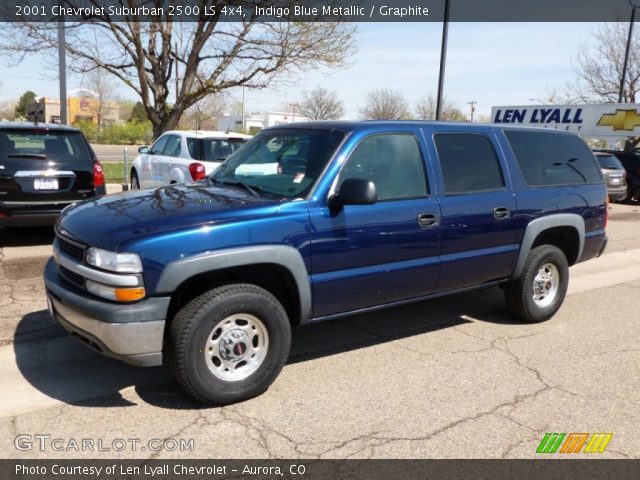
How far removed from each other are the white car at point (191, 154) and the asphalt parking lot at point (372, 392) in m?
4.21

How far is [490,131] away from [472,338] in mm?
1854

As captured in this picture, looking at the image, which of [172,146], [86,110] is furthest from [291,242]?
[86,110]

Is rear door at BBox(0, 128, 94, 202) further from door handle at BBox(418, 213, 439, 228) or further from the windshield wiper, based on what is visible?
door handle at BBox(418, 213, 439, 228)

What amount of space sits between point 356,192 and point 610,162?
1629 centimetres

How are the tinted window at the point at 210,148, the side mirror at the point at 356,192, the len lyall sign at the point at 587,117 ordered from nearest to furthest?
the side mirror at the point at 356,192 → the tinted window at the point at 210,148 → the len lyall sign at the point at 587,117

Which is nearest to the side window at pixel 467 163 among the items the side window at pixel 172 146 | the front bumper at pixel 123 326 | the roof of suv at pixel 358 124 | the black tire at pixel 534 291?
the roof of suv at pixel 358 124

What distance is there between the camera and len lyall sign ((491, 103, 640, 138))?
24734 mm

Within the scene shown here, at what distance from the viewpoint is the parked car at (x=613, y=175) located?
17.2 metres

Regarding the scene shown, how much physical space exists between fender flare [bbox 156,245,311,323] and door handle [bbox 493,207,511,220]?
1.94 metres

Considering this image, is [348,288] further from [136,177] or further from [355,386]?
[136,177]

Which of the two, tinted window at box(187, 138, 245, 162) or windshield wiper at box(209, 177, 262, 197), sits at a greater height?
tinted window at box(187, 138, 245, 162)

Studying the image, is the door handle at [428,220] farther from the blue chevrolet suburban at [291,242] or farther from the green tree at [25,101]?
the green tree at [25,101]

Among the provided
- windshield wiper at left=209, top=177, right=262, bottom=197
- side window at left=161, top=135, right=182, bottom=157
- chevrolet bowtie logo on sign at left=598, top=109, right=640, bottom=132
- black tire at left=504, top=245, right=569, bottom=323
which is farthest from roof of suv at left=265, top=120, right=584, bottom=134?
chevrolet bowtie logo on sign at left=598, top=109, right=640, bottom=132

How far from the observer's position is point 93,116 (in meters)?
75.0
